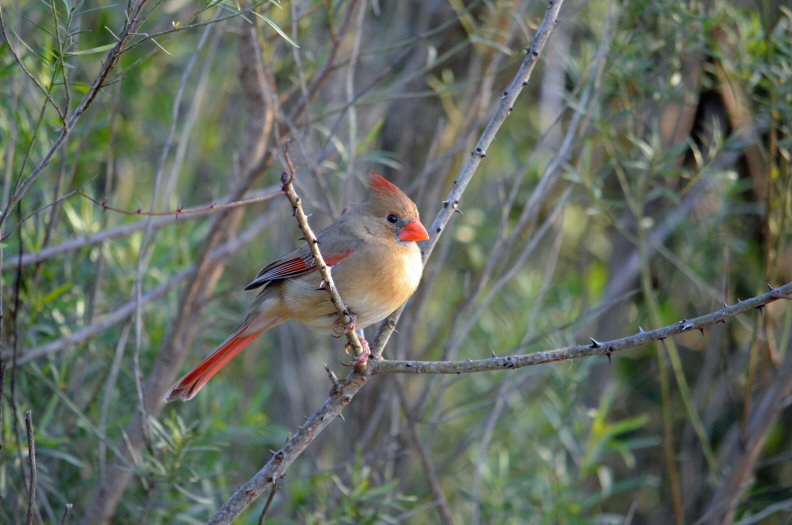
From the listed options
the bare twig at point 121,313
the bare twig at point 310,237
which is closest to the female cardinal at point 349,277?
the bare twig at point 121,313

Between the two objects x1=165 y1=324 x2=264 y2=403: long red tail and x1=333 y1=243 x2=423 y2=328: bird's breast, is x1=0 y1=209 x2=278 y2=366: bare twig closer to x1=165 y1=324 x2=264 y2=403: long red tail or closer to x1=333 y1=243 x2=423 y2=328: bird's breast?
x1=165 y1=324 x2=264 y2=403: long red tail

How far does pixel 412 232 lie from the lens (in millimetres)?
3377

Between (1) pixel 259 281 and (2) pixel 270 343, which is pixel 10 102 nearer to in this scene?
(1) pixel 259 281

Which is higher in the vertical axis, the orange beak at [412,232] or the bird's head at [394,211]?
the bird's head at [394,211]

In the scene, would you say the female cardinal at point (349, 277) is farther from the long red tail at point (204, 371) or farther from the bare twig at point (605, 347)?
the bare twig at point (605, 347)

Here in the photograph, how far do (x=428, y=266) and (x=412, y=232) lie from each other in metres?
0.97

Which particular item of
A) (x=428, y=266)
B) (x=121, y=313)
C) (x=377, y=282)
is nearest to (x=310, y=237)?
(x=377, y=282)

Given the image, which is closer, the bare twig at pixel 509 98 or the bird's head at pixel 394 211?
the bare twig at pixel 509 98

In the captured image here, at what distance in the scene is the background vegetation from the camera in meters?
3.46

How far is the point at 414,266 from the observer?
10.5 ft

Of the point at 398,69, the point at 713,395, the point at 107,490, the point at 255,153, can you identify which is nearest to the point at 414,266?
the point at 255,153

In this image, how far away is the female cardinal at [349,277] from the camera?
3098 mm

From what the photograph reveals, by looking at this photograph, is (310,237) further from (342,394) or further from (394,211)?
(394,211)

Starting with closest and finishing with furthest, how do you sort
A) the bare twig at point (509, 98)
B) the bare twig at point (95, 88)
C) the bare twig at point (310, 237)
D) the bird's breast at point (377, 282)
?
the bare twig at point (310, 237) → the bare twig at point (95, 88) → the bare twig at point (509, 98) → the bird's breast at point (377, 282)
